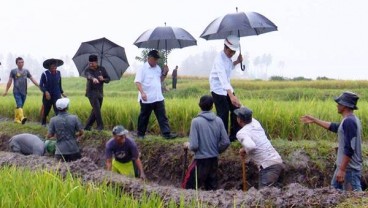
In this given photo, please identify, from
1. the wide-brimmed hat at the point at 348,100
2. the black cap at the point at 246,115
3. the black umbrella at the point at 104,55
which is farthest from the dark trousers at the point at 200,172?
the black umbrella at the point at 104,55

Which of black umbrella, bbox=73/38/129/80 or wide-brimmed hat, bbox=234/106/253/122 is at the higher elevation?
black umbrella, bbox=73/38/129/80

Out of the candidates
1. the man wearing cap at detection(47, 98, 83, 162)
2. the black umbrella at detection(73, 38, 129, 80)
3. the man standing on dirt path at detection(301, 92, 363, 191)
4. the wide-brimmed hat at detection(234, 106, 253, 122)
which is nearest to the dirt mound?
the man standing on dirt path at detection(301, 92, 363, 191)

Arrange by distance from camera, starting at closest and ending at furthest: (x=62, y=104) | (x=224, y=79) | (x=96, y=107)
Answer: (x=224, y=79)
(x=62, y=104)
(x=96, y=107)

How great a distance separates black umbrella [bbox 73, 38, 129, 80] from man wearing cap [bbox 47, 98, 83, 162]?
Answer: 2.55 m

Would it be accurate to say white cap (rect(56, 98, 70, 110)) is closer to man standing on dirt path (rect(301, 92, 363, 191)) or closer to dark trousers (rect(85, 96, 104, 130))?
dark trousers (rect(85, 96, 104, 130))

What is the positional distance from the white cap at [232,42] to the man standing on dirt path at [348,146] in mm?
1673

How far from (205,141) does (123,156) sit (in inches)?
45.0

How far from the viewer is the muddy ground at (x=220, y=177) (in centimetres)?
395

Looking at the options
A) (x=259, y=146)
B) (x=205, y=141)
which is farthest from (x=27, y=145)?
(x=259, y=146)

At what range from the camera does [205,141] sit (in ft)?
17.7

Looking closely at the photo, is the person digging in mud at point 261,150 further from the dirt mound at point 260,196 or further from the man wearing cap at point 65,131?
the man wearing cap at point 65,131

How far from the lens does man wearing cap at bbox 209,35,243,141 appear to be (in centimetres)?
595

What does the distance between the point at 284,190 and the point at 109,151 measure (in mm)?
2476

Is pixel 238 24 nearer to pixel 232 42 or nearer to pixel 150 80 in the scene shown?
pixel 232 42
